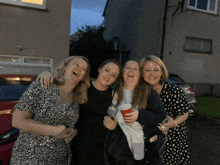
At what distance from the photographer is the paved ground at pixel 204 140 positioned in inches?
135

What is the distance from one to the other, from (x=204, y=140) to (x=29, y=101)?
4.81 meters

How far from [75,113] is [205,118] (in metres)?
6.57

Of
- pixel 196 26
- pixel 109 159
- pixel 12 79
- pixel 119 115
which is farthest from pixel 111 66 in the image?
pixel 196 26

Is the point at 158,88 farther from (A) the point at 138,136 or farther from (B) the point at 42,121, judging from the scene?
(B) the point at 42,121

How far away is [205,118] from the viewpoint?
641 centimetres

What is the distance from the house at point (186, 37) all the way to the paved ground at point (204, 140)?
17.5 feet

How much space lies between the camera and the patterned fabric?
4.47 feet

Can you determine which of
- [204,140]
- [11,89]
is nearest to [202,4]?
[204,140]

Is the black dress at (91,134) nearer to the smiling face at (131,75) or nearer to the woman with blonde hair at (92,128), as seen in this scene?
the woman with blonde hair at (92,128)

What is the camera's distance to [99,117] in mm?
1699

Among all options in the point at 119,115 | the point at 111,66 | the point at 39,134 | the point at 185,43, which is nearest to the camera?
the point at 39,134

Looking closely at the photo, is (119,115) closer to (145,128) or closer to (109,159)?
(145,128)

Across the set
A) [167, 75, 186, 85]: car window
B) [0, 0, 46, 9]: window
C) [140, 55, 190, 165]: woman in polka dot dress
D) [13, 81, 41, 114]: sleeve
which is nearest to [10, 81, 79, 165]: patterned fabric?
[13, 81, 41, 114]: sleeve

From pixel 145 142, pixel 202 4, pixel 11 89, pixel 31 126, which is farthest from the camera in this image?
pixel 202 4
